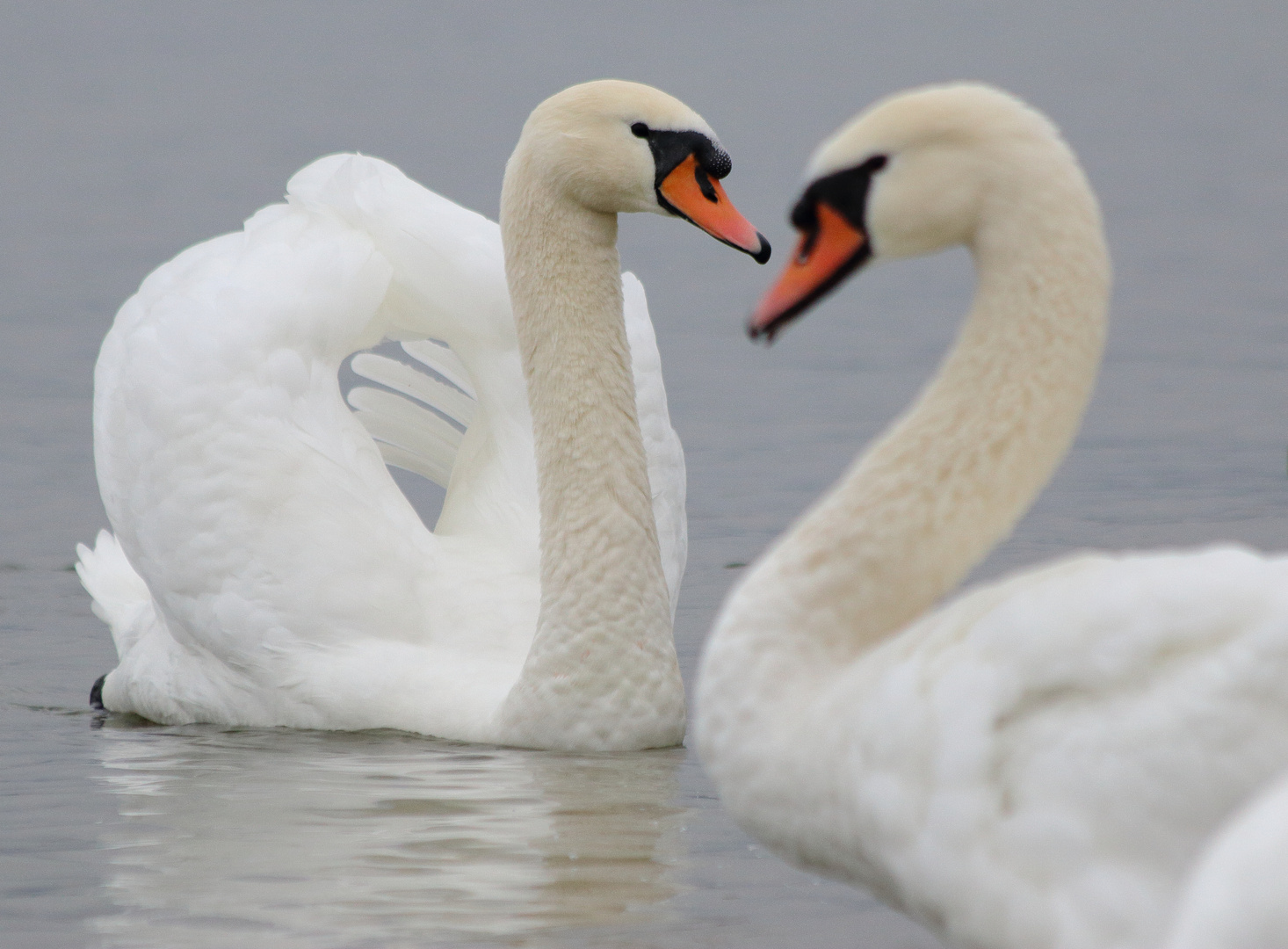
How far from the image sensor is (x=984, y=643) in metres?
3.31

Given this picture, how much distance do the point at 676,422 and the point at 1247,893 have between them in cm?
920

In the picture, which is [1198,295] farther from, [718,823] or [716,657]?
[716,657]

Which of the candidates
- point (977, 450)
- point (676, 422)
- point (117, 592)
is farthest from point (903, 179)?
point (676, 422)

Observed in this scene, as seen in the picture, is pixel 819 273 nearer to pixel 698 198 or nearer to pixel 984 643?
pixel 984 643

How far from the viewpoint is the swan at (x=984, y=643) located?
10.4 feet

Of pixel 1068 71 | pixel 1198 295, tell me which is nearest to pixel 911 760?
pixel 1198 295

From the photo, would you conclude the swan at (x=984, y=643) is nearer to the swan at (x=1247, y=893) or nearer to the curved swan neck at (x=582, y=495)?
the swan at (x=1247, y=893)

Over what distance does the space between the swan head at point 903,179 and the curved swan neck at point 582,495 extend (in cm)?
221

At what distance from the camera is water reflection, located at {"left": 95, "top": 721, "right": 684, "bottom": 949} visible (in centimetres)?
445


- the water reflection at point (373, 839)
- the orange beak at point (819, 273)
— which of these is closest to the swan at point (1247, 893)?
the orange beak at point (819, 273)

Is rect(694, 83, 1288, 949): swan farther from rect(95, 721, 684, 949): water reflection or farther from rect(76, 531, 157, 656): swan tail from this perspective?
rect(76, 531, 157, 656): swan tail

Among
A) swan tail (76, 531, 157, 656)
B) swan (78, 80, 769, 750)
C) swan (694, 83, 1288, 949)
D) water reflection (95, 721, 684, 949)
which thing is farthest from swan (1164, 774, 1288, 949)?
swan tail (76, 531, 157, 656)

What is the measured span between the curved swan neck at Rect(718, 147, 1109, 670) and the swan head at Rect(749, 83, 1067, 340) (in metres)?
0.04

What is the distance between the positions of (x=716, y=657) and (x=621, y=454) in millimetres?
2415
